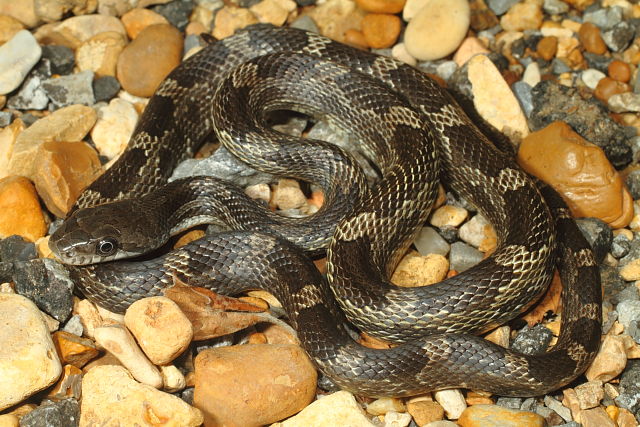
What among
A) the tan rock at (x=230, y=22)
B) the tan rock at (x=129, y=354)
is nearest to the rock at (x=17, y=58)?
the tan rock at (x=230, y=22)

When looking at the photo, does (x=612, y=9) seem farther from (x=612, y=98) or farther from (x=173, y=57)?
(x=173, y=57)

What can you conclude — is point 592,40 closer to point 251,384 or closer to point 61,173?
point 251,384

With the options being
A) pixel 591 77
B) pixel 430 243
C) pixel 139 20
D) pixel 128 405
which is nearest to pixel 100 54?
pixel 139 20

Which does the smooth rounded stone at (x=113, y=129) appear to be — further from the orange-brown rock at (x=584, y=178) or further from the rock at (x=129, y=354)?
the orange-brown rock at (x=584, y=178)

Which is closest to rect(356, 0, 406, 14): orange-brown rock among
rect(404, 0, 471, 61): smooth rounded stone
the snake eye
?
rect(404, 0, 471, 61): smooth rounded stone

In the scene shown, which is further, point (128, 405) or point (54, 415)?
point (54, 415)
